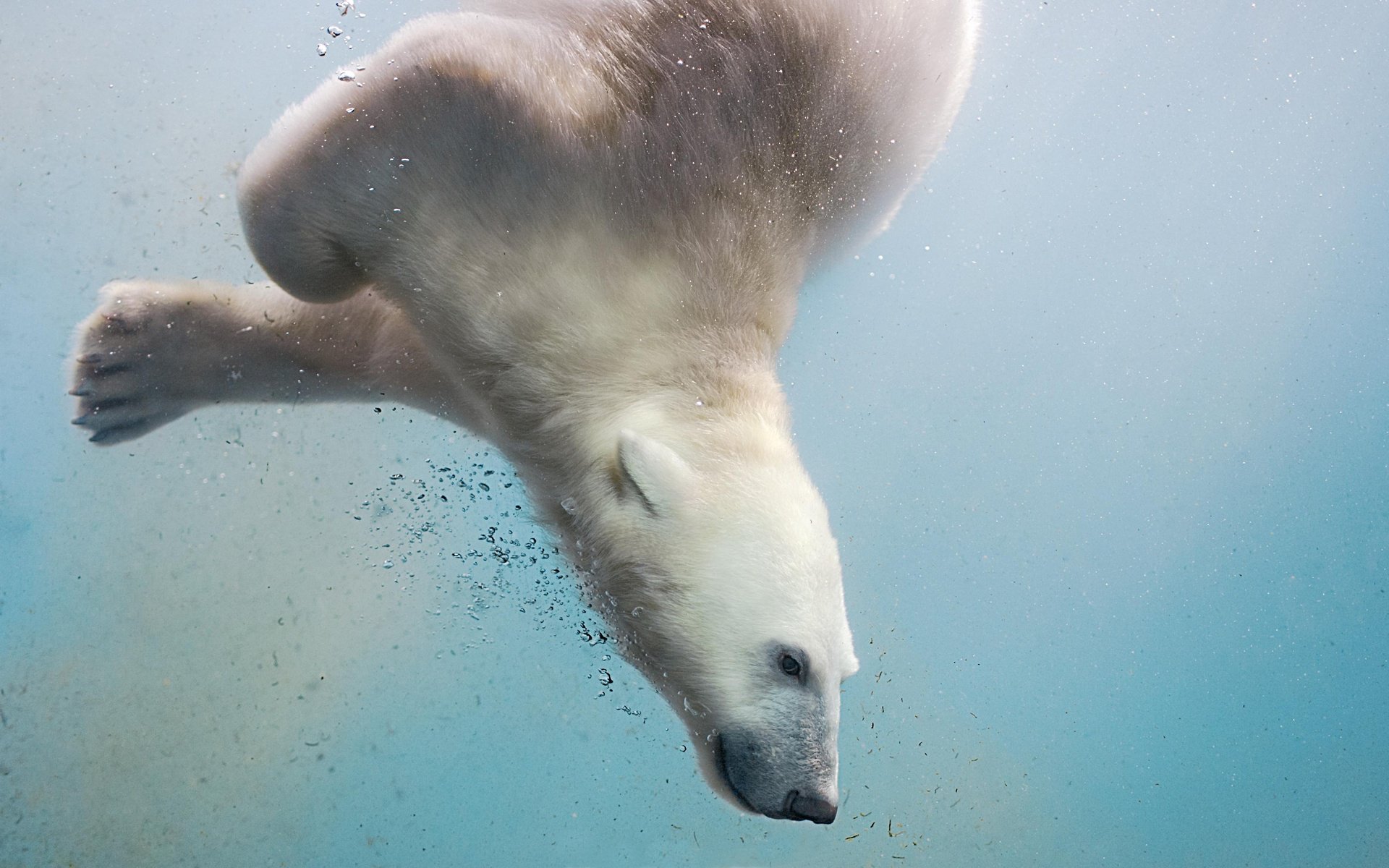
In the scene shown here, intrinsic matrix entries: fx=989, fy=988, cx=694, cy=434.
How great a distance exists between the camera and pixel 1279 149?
375cm

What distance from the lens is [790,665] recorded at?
1.72 m

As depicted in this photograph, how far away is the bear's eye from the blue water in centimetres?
58

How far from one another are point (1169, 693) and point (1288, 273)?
1752mm

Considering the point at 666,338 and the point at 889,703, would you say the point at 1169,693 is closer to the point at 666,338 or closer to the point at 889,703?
the point at 889,703

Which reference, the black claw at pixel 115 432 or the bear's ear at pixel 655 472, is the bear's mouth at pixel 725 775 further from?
the black claw at pixel 115 432

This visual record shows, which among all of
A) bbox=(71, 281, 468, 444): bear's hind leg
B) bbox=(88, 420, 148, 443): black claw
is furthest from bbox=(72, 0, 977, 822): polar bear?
bbox=(88, 420, 148, 443): black claw

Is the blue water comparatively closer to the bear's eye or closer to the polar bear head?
the polar bear head

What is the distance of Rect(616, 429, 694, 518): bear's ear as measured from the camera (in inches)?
67.4

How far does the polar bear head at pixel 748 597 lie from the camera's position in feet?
5.59

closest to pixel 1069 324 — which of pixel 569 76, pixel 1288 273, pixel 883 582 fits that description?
pixel 1288 273

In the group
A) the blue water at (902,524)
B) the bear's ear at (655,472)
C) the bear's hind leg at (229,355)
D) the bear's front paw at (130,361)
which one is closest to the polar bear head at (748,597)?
the bear's ear at (655,472)

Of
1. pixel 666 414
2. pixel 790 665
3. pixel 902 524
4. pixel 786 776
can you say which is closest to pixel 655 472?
pixel 666 414

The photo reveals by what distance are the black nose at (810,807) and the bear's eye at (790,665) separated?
0.22 m

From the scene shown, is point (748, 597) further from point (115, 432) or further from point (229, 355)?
point (115, 432)
